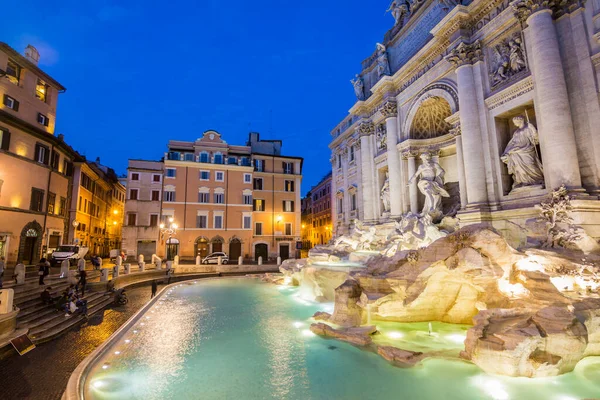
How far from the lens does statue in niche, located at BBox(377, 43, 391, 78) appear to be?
69.6 ft

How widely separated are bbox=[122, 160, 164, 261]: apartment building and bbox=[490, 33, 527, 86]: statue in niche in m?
32.2

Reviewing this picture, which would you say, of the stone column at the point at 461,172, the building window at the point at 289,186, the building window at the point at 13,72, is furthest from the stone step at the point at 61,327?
the building window at the point at 289,186

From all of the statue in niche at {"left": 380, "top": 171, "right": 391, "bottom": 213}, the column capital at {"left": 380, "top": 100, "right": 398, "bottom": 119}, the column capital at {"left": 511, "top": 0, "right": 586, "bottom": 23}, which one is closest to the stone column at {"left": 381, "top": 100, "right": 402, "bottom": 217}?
the column capital at {"left": 380, "top": 100, "right": 398, "bottom": 119}

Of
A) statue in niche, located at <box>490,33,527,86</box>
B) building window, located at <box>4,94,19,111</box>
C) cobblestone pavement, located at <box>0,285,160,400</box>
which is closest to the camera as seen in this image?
cobblestone pavement, located at <box>0,285,160,400</box>

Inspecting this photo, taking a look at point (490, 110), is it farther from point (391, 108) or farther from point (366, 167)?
point (366, 167)

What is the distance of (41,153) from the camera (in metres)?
22.8

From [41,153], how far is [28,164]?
5.69ft

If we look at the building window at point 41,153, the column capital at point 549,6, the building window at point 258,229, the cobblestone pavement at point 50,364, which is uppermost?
the column capital at point 549,6

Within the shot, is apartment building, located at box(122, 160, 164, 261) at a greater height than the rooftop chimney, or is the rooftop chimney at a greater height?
the rooftop chimney

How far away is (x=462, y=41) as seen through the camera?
14391 mm

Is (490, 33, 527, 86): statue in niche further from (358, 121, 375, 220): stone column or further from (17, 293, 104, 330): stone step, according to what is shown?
(17, 293, 104, 330): stone step

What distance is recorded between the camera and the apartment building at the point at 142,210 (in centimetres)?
3319

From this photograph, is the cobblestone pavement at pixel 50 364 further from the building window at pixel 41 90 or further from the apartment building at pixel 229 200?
the apartment building at pixel 229 200

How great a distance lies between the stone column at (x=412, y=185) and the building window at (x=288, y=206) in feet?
70.9
